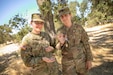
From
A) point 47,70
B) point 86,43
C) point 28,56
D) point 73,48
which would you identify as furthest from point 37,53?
point 86,43

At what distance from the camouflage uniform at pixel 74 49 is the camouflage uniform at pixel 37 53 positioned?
41 cm

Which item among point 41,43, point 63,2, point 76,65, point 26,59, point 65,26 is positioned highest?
point 63,2

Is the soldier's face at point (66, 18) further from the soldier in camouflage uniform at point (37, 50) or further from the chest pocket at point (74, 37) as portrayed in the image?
the soldier in camouflage uniform at point (37, 50)

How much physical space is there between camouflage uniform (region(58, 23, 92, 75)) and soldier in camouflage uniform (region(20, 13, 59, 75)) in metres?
0.42

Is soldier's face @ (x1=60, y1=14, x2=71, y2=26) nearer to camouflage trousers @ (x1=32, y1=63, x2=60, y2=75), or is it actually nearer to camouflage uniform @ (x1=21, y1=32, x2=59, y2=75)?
camouflage uniform @ (x1=21, y1=32, x2=59, y2=75)

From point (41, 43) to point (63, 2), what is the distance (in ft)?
23.2

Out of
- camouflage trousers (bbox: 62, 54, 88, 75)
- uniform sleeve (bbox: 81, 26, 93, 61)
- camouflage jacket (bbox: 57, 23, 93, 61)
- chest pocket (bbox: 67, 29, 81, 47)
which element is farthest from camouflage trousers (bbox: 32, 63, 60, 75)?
uniform sleeve (bbox: 81, 26, 93, 61)

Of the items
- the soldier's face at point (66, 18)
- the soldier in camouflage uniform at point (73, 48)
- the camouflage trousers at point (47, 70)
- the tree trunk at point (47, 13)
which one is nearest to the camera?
the camouflage trousers at point (47, 70)

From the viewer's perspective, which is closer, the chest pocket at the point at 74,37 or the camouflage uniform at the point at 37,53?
the camouflage uniform at the point at 37,53

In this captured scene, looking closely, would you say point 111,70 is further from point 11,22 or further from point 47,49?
point 11,22

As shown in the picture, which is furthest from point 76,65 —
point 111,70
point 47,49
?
point 111,70

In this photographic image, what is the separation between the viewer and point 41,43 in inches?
162

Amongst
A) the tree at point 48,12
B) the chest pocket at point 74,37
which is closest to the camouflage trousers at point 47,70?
the chest pocket at point 74,37

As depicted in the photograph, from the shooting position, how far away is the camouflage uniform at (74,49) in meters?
4.51
